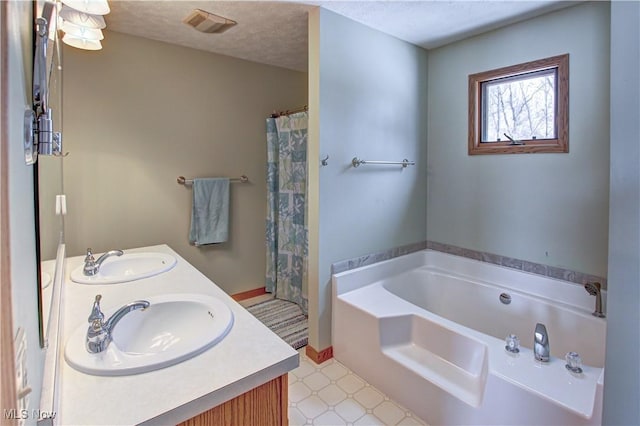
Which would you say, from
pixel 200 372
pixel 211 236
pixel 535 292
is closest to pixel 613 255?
pixel 200 372

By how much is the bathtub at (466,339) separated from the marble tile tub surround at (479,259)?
0.14 ft

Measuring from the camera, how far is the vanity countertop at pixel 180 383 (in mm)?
733

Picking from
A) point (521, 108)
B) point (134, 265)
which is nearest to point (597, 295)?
point (521, 108)

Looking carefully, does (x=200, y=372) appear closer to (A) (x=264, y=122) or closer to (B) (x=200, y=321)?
(B) (x=200, y=321)

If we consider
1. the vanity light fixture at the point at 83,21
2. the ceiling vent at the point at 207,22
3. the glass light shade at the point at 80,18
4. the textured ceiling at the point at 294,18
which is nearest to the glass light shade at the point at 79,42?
the vanity light fixture at the point at 83,21

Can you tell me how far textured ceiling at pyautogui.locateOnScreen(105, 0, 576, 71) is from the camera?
202cm

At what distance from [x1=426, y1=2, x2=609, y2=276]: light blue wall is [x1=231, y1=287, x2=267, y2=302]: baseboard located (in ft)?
5.59

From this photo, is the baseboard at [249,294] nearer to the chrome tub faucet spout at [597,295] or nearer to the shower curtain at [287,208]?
the shower curtain at [287,208]

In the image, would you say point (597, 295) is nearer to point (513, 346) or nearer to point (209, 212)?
point (513, 346)

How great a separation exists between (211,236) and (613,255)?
2695mm

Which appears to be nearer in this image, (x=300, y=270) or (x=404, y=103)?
(x=404, y=103)

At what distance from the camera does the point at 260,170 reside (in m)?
3.23

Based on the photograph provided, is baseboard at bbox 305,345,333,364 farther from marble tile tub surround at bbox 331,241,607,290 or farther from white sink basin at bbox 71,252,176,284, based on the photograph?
white sink basin at bbox 71,252,176,284

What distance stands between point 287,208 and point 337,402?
163cm
